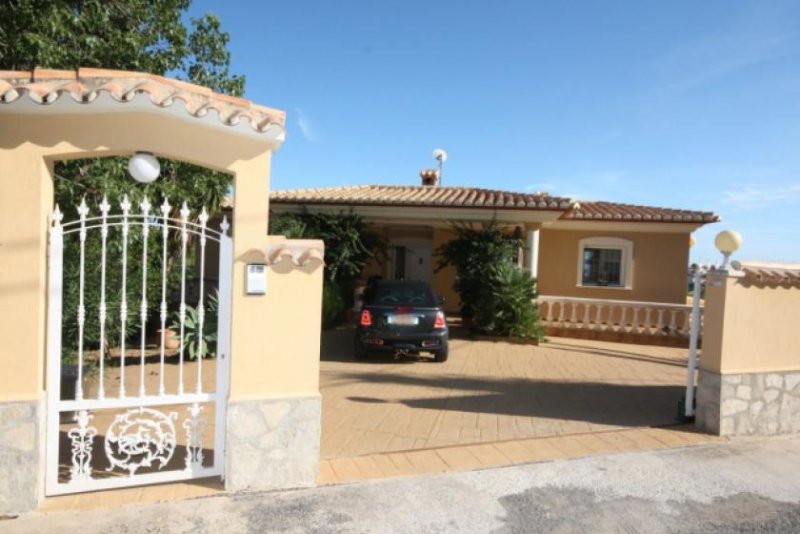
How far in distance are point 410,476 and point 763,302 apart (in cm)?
434

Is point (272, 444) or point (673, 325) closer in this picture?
point (272, 444)

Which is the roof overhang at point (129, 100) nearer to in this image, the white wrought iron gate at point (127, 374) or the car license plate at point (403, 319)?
the white wrought iron gate at point (127, 374)

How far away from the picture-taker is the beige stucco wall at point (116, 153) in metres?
3.29

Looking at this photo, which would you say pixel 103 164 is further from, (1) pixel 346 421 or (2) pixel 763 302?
(2) pixel 763 302

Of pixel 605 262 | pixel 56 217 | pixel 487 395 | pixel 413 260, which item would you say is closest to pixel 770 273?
pixel 487 395

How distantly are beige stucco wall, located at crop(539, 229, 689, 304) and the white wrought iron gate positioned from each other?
1060cm

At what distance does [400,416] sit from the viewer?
5738 mm

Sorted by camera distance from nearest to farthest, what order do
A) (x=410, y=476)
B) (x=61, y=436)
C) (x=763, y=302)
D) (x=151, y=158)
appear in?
(x=151, y=158), (x=410, y=476), (x=61, y=436), (x=763, y=302)

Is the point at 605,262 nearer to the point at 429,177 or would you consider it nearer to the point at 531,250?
the point at 531,250

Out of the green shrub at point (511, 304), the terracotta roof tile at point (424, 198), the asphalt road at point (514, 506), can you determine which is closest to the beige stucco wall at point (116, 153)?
the asphalt road at point (514, 506)

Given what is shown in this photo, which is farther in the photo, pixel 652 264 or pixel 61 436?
pixel 652 264

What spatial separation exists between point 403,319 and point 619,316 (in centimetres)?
694

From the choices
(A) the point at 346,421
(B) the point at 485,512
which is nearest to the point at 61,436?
(A) the point at 346,421

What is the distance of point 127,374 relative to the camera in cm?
720
